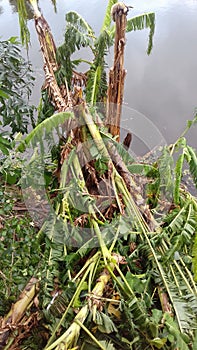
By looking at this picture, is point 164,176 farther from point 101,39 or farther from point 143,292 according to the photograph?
point 101,39

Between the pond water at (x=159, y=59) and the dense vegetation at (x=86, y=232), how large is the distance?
58cm

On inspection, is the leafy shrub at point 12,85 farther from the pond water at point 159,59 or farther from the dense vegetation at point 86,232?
the pond water at point 159,59

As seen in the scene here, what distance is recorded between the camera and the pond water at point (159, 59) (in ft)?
6.95

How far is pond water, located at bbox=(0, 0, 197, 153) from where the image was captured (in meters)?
2.12

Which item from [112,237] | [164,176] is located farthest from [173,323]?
[164,176]

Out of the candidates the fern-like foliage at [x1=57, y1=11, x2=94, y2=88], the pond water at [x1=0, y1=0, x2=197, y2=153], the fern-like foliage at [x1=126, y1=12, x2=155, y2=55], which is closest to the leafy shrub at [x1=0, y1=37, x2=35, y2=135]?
the fern-like foliage at [x1=57, y1=11, x2=94, y2=88]

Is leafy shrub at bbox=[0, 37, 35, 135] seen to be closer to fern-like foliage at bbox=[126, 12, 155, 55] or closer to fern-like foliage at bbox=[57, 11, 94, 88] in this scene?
fern-like foliage at bbox=[57, 11, 94, 88]

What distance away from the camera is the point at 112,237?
1128 mm

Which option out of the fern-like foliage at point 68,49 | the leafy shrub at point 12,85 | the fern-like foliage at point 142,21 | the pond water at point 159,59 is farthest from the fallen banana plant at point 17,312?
the fern-like foliage at point 142,21

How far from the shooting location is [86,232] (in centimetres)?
116

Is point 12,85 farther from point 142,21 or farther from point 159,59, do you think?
point 159,59

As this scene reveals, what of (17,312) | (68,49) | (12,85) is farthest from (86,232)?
(68,49)

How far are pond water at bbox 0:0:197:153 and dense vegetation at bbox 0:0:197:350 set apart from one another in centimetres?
58

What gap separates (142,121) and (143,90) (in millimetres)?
695
